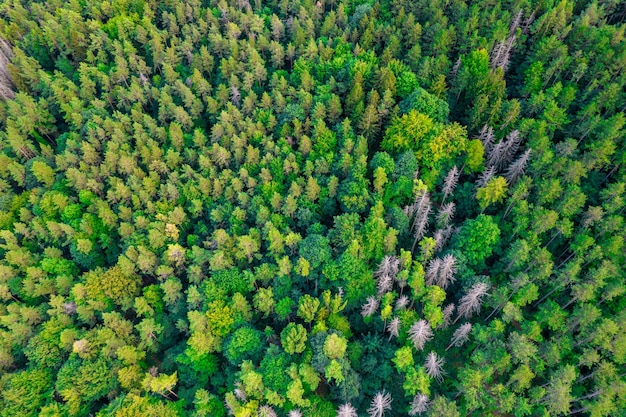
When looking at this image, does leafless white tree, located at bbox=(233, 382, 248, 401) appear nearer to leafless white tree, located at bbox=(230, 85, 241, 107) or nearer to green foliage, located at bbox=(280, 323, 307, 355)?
green foliage, located at bbox=(280, 323, 307, 355)

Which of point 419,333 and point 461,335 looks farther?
point 461,335

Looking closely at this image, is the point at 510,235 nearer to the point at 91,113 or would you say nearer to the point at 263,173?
the point at 263,173

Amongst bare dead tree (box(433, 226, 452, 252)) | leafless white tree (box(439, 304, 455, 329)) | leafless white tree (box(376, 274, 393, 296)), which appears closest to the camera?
leafless white tree (box(439, 304, 455, 329))

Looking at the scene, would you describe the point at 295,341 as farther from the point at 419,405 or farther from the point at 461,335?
the point at 461,335

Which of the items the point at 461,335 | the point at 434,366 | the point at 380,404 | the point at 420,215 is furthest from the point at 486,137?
the point at 380,404

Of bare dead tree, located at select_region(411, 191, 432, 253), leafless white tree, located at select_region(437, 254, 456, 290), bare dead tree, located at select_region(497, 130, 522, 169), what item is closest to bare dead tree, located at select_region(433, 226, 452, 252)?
bare dead tree, located at select_region(411, 191, 432, 253)
